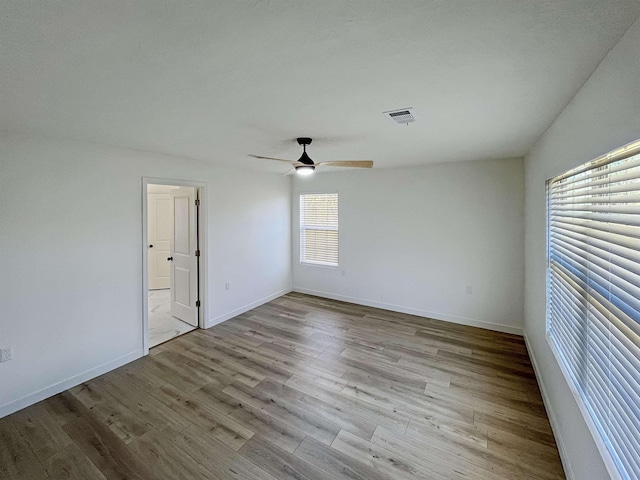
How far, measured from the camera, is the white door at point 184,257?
160 inches

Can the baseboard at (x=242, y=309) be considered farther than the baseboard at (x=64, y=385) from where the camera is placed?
Yes

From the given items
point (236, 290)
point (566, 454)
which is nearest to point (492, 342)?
point (566, 454)

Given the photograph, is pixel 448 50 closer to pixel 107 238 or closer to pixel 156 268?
pixel 107 238

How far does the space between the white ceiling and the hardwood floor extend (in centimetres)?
247

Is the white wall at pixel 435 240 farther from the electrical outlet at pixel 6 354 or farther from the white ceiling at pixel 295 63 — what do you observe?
the electrical outlet at pixel 6 354

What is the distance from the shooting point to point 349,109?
1987 mm

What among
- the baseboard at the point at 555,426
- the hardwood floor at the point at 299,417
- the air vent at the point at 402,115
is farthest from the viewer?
the air vent at the point at 402,115

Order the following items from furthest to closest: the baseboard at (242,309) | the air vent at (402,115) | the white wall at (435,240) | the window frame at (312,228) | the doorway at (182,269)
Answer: the window frame at (312,228), the baseboard at (242,309), the doorway at (182,269), the white wall at (435,240), the air vent at (402,115)

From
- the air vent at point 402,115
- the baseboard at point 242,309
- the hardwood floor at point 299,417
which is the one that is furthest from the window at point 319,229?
the air vent at point 402,115

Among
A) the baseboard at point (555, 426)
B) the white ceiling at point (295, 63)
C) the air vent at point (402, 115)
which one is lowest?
the baseboard at point (555, 426)

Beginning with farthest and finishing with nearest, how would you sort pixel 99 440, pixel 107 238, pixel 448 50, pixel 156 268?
pixel 156 268 < pixel 107 238 < pixel 99 440 < pixel 448 50

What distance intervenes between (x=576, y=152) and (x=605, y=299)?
0.96 m

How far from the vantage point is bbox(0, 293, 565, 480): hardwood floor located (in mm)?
1847

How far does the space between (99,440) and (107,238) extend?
192 cm
